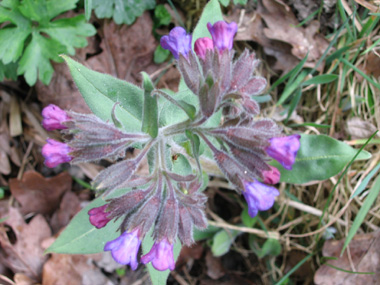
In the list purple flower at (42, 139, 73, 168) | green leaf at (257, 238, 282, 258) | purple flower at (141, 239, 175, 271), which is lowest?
green leaf at (257, 238, 282, 258)

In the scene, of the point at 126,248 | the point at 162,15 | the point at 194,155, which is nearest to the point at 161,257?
the point at 126,248

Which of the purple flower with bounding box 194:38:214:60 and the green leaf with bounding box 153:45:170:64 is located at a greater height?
the purple flower with bounding box 194:38:214:60

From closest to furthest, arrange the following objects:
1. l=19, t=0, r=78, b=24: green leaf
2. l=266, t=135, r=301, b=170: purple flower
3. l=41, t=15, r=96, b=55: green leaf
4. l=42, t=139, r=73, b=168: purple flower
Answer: l=266, t=135, r=301, b=170: purple flower
l=42, t=139, r=73, b=168: purple flower
l=19, t=0, r=78, b=24: green leaf
l=41, t=15, r=96, b=55: green leaf

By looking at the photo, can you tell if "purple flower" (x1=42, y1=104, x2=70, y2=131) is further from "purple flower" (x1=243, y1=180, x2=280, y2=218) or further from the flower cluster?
"purple flower" (x1=243, y1=180, x2=280, y2=218)

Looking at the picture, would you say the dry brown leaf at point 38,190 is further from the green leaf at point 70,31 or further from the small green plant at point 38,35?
the green leaf at point 70,31

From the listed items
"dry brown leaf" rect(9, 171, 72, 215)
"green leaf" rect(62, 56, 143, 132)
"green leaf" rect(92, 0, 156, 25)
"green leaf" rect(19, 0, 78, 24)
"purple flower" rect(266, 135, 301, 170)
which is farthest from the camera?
"dry brown leaf" rect(9, 171, 72, 215)

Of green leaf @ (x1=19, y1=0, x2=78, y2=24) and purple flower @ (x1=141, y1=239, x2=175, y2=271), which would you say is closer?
purple flower @ (x1=141, y1=239, x2=175, y2=271)

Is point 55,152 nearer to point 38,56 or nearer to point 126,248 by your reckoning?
point 126,248

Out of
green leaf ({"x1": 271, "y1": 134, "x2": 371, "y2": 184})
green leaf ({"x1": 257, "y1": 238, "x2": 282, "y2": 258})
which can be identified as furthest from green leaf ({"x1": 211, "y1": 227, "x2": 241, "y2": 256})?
green leaf ({"x1": 271, "y1": 134, "x2": 371, "y2": 184})

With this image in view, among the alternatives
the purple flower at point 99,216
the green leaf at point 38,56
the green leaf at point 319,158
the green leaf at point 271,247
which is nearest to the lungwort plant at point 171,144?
the purple flower at point 99,216
